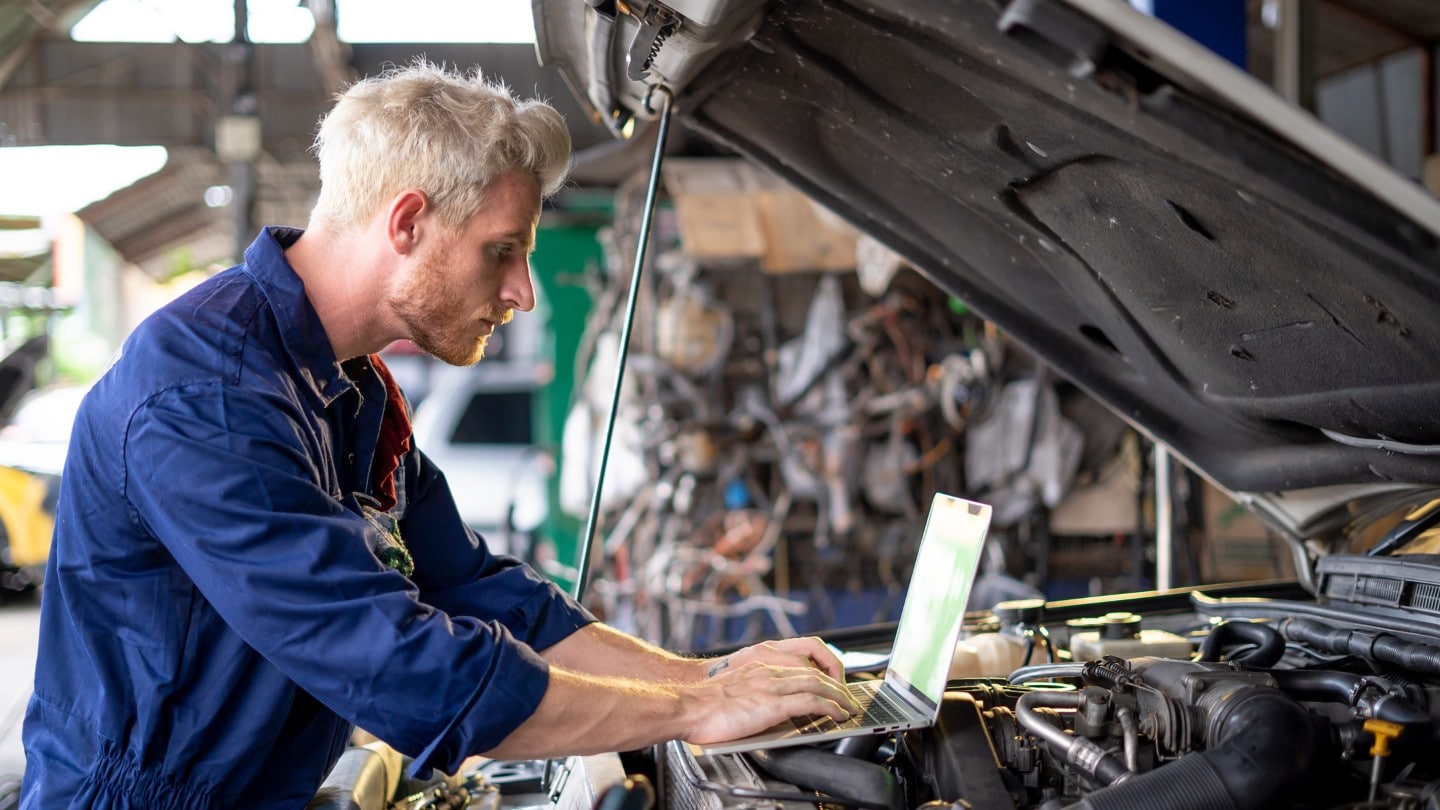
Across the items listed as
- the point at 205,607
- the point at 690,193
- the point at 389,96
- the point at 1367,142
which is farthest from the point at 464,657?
the point at 1367,142

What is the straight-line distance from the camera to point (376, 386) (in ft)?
5.24

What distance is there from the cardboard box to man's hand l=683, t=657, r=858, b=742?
15.4 ft

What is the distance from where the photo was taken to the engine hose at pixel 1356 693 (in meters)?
1.22

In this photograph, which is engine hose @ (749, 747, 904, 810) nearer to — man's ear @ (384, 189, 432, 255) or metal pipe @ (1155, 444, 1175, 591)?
man's ear @ (384, 189, 432, 255)

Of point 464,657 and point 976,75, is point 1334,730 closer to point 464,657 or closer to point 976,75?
point 976,75

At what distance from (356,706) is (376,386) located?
0.58 m

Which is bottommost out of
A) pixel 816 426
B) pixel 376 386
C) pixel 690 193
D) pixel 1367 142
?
pixel 816 426

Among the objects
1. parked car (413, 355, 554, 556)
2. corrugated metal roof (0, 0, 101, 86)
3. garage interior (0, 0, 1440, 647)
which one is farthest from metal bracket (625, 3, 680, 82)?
corrugated metal roof (0, 0, 101, 86)

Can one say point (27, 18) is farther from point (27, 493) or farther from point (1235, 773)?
point (1235, 773)

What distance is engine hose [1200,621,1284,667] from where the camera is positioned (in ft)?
5.16

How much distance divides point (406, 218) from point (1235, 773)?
1072 mm

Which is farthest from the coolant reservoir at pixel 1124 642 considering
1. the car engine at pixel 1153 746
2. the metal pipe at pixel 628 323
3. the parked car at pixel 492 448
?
the parked car at pixel 492 448

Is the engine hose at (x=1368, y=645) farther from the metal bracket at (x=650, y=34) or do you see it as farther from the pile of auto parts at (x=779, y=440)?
the pile of auto parts at (x=779, y=440)

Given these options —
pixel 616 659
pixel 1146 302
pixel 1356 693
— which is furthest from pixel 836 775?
pixel 1146 302
